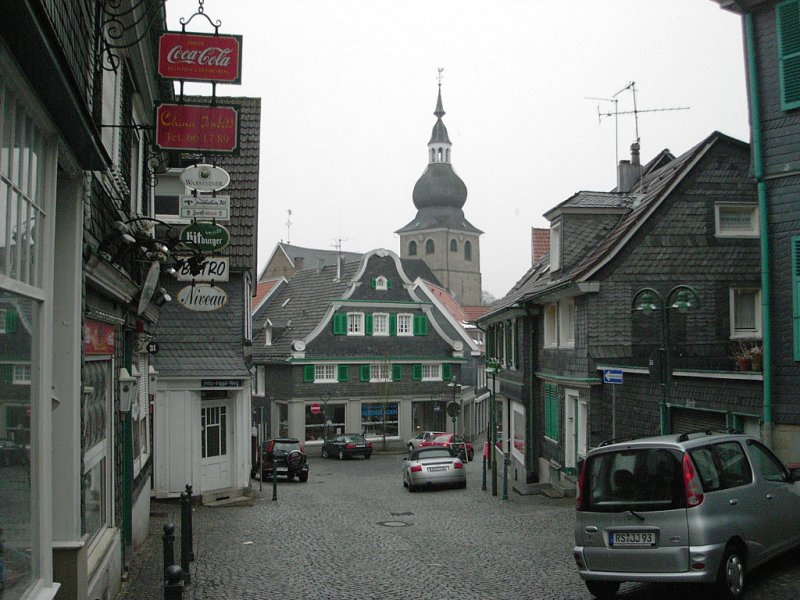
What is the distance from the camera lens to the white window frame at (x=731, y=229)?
21234 mm

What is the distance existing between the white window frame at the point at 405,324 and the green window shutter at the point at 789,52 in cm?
3753

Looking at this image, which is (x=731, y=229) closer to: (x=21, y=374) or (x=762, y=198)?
(x=762, y=198)

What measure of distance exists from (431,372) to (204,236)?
37423mm

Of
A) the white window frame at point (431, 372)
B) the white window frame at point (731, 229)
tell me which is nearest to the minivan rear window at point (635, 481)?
the white window frame at point (731, 229)

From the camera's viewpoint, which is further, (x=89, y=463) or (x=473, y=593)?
(x=473, y=593)

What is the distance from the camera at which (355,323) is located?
4888 cm

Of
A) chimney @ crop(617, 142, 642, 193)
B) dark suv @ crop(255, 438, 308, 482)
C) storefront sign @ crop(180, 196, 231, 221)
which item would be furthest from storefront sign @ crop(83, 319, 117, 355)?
dark suv @ crop(255, 438, 308, 482)

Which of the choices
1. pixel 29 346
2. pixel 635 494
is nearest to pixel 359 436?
pixel 635 494

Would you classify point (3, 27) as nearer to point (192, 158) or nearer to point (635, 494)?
point (635, 494)

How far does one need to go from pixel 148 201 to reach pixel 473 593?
8706 mm

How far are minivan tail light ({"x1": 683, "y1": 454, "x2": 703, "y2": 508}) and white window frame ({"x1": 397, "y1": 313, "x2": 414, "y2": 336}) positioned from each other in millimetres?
41505

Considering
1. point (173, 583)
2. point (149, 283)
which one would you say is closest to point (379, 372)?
point (149, 283)

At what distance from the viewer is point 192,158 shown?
1772cm

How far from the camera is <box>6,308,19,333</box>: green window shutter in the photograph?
4945 mm
